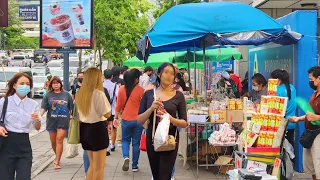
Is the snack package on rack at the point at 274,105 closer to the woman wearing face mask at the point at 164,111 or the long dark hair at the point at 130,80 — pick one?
the woman wearing face mask at the point at 164,111

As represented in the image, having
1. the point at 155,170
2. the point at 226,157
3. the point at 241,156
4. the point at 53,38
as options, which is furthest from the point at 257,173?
the point at 53,38

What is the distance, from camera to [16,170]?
5465 mm

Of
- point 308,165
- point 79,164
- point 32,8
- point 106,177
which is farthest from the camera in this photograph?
point 32,8

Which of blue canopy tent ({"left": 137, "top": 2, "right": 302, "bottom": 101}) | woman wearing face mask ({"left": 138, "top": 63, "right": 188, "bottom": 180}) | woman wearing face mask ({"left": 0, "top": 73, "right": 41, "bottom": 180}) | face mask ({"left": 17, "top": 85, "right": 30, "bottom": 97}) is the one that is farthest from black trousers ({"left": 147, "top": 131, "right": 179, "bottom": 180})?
blue canopy tent ({"left": 137, "top": 2, "right": 302, "bottom": 101})

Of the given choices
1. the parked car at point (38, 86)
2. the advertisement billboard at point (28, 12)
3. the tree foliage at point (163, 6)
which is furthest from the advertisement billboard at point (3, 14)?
the advertisement billboard at point (28, 12)

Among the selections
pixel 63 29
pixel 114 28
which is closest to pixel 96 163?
pixel 63 29

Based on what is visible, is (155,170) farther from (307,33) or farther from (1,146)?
(307,33)

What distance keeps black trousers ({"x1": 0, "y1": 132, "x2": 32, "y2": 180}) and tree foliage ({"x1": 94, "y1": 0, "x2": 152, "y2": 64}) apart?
14.4 metres

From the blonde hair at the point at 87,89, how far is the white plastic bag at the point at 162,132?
151 centimetres

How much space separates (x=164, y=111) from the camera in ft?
17.3

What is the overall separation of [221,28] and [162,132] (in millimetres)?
3392

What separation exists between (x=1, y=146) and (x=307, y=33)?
566cm

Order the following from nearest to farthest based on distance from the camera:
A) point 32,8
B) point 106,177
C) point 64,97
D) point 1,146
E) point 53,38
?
point 1,146 < point 106,177 < point 64,97 < point 53,38 < point 32,8

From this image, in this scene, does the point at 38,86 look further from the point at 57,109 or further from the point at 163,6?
the point at 57,109
